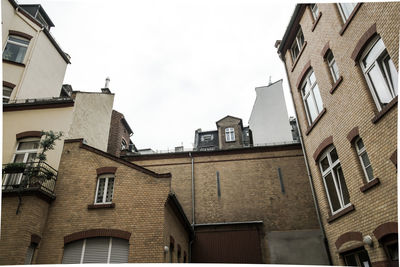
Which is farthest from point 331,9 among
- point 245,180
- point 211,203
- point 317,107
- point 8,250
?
point 8,250

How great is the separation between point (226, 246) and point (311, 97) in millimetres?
8357

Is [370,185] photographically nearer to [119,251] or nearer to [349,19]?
[349,19]

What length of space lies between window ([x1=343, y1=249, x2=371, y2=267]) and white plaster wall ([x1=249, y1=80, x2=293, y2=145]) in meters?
10.6

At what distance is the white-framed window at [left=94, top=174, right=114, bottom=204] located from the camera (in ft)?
32.1

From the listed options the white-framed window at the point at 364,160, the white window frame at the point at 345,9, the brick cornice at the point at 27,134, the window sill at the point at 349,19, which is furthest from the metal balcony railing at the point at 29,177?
the white window frame at the point at 345,9

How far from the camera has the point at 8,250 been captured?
798cm

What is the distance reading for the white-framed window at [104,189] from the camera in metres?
9.80

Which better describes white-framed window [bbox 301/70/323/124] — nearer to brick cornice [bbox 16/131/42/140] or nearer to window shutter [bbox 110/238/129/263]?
window shutter [bbox 110/238/129/263]

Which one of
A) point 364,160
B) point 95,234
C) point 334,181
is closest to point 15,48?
point 95,234

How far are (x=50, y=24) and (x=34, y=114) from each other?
1068cm

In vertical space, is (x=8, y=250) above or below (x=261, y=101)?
below

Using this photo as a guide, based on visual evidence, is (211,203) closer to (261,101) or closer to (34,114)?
(261,101)

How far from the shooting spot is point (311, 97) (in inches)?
421

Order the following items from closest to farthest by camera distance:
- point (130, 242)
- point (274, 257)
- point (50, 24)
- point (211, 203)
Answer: point (130, 242), point (274, 257), point (211, 203), point (50, 24)
